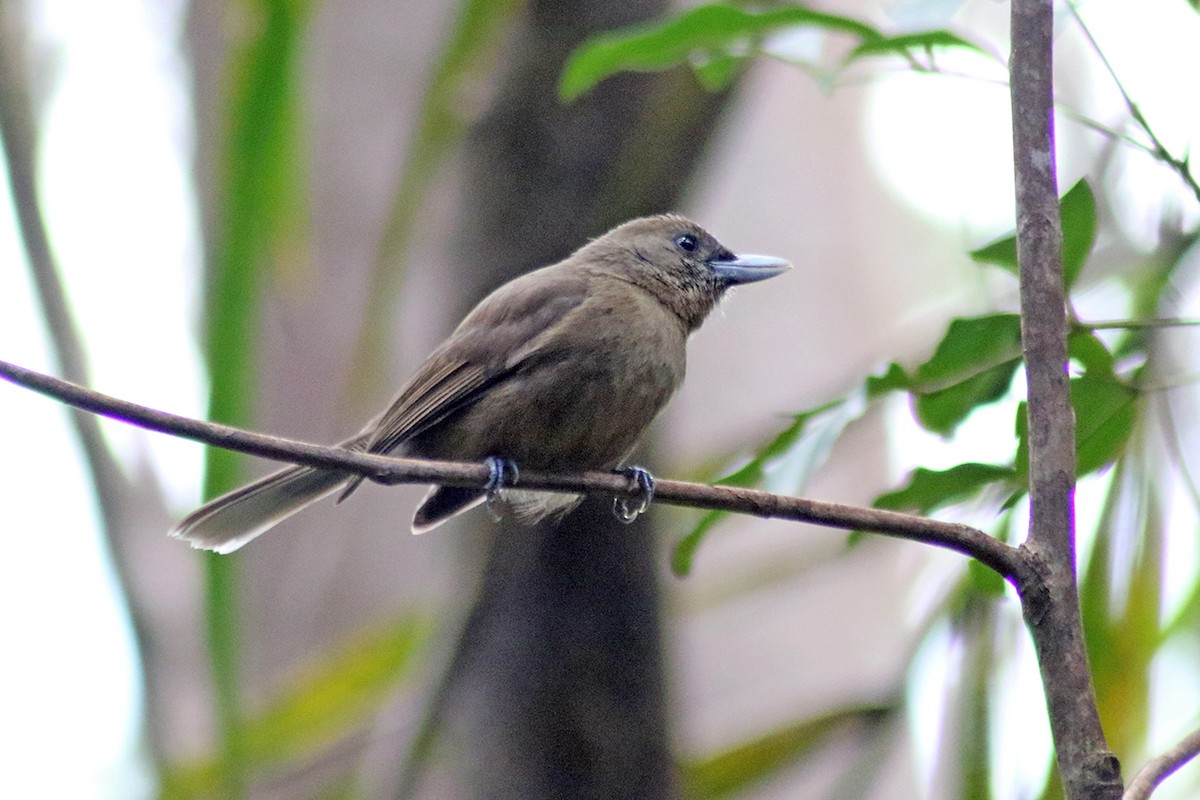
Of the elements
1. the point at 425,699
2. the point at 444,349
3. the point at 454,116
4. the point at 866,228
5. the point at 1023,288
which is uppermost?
the point at 866,228

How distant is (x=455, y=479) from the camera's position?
61.6 inches

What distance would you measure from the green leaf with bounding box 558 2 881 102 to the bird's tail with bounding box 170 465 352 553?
0.96 m

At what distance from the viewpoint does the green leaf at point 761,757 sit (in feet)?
10.5

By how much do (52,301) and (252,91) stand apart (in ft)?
3.51

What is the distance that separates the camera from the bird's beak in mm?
3494

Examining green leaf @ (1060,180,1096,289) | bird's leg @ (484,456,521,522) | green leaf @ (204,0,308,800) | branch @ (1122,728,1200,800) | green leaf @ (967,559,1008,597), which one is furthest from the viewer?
green leaf @ (204,0,308,800)

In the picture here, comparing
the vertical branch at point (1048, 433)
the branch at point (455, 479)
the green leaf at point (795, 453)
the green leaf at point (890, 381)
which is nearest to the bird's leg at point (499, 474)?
the green leaf at point (795, 453)

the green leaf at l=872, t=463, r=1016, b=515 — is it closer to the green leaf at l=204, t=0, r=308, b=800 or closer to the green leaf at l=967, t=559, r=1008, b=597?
the green leaf at l=967, t=559, r=1008, b=597

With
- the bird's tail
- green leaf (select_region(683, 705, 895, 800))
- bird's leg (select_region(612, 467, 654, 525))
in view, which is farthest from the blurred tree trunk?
the bird's tail

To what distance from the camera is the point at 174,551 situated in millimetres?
5355

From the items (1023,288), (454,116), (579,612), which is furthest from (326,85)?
(1023,288)

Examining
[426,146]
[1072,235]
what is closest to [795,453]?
[1072,235]

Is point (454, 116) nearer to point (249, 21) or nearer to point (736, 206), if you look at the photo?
point (249, 21)

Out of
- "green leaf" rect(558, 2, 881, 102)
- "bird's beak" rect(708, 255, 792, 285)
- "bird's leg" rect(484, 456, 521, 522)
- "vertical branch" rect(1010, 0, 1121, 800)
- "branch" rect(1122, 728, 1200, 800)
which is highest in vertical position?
"bird's beak" rect(708, 255, 792, 285)
